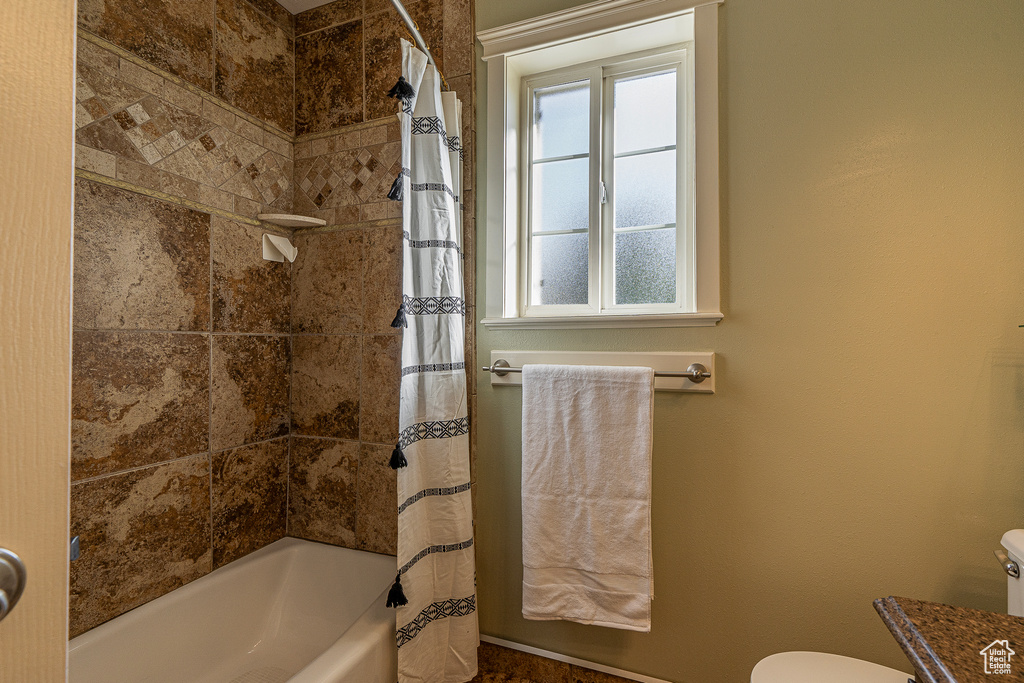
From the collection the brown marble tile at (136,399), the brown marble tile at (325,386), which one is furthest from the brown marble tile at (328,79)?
the brown marble tile at (136,399)

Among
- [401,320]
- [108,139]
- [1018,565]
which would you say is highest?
[108,139]

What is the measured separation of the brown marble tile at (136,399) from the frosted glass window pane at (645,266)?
1.41m

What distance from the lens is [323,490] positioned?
5.90 ft

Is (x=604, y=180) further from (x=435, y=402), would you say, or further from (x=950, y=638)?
(x=950, y=638)

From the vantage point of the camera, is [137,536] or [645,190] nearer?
[137,536]

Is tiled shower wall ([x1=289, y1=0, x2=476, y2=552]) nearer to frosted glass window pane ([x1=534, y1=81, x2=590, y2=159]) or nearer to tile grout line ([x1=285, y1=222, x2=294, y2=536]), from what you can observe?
tile grout line ([x1=285, y1=222, x2=294, y2=536])

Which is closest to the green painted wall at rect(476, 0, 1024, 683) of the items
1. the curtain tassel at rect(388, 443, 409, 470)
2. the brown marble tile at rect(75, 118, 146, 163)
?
the curtain tassel at rect(388, 443, 409, 470)

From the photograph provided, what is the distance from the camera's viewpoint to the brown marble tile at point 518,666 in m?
1.43

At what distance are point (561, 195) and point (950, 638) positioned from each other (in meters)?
1.39

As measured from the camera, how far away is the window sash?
1.42 meters

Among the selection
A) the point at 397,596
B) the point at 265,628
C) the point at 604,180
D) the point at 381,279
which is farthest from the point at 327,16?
the point at 265,628

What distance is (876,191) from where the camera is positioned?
45.6 inches

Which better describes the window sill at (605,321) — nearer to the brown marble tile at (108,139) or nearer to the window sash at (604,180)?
the window sash at (604,180)

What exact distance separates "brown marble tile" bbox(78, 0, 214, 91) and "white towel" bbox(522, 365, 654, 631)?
58.2 inches
